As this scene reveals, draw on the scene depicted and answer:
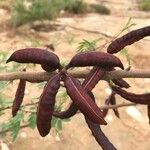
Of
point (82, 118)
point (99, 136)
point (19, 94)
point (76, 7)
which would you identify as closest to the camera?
point (99, 136)

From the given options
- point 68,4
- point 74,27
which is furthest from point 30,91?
point 68,4

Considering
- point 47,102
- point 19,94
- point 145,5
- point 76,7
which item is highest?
point 47,102

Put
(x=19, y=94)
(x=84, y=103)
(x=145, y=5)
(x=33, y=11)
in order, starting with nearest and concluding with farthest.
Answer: (x=84, y=103) < (x=19, y=94) < (x=33, y=11) < (x=145, y=5)

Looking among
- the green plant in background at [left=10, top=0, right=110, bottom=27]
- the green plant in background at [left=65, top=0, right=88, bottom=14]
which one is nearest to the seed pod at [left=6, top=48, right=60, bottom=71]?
the green plant in background at [left=10, top=0, right=110, bottom=27]

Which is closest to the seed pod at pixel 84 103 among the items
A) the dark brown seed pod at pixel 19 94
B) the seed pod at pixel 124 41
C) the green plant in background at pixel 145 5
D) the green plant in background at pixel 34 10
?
the seed pod at pixel 124 41

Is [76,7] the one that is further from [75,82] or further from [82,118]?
[75,82]

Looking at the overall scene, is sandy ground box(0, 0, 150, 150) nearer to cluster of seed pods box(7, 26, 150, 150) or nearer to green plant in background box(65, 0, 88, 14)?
green plant in background box(65, 0, 88, 14)

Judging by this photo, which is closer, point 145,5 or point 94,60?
point 94,60

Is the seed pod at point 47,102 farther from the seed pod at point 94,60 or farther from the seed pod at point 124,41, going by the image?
the seed pod at point 124,41

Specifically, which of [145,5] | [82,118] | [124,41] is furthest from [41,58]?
[145,5]

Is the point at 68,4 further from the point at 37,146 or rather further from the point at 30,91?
the point at 37,146

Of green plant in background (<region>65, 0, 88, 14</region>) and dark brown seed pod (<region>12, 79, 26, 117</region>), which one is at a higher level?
dark brown seed pod (<region>12, 79, 26, 117</region>)

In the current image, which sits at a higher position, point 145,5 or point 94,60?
point 94,60
